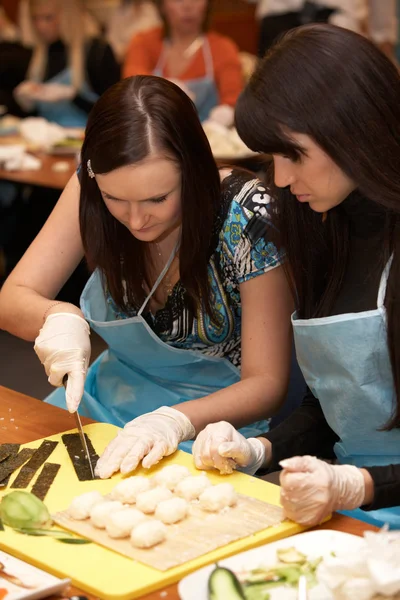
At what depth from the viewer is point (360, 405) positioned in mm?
1689

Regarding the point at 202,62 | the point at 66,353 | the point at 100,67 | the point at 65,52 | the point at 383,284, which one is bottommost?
the point at 66,353

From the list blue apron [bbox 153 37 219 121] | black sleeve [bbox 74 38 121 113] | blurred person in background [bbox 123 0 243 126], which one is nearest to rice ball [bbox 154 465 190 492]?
blurred person in background [bbox 123 0 243 126]

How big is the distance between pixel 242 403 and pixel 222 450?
432 millimetres

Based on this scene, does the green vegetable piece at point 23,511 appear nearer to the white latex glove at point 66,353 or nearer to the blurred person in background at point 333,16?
the white latex glove at point 66,353

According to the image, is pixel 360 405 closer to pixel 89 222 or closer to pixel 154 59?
pixel 89 222

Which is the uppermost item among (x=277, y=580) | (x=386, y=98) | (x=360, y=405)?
(x=386, y=98)

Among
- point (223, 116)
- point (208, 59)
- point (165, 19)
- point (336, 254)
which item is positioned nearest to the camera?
point (336, 254)

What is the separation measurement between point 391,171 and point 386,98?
0.12 metres

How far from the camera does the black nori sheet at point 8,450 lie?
160cm

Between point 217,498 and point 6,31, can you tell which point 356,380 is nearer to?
point 217,498

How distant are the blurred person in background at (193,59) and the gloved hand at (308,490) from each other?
4.00 m

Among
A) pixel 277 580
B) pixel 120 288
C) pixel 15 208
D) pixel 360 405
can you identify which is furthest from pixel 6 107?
pixel 277 580

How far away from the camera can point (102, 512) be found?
1335mm

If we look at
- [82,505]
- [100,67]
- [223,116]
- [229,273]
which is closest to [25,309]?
[229,273]
